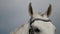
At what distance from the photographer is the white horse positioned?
1.35 meters

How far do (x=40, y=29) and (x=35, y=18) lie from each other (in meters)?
0.17

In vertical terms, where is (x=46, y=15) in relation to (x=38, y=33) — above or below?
above

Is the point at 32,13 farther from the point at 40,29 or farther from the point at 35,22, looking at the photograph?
the point at 40,29

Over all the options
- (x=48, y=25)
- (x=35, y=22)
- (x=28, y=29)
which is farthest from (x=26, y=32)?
(x=48, y=25)

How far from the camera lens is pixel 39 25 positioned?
1374mm

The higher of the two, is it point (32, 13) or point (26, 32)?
point (32, 13)

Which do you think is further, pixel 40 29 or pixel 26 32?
pixel 26 32

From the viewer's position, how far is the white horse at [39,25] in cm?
135

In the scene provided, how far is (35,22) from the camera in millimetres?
1438

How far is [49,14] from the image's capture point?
1557mm

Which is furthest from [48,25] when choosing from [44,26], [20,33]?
[20,33]

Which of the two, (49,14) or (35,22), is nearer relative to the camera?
(35,22)

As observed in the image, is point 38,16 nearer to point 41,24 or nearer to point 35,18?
point 35,18

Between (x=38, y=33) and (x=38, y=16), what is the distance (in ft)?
0.70
